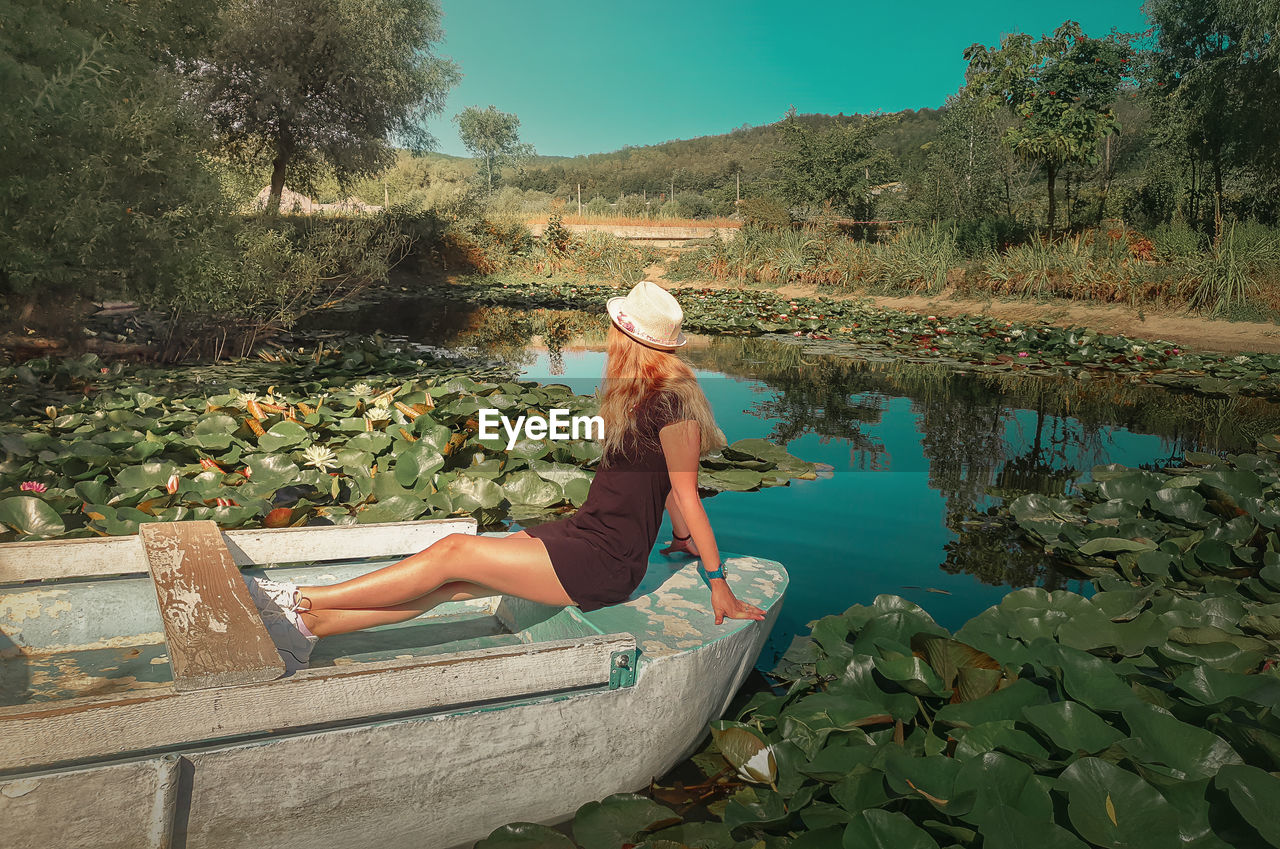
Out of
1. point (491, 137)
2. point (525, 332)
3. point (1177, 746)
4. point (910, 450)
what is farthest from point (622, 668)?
point (491, 137)

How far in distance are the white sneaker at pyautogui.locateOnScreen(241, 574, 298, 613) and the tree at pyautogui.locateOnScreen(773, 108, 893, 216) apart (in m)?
22.9

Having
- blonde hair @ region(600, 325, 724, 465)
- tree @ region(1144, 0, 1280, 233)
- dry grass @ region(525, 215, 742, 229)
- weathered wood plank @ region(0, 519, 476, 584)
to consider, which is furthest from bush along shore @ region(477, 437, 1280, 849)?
dry grass @ region(525, 215, 742, 229)

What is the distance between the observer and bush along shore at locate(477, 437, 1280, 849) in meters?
1.56

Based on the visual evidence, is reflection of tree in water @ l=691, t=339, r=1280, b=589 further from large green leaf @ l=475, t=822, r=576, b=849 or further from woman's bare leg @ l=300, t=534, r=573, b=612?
large green leaf @ l=475, t=822, r=576, b=849

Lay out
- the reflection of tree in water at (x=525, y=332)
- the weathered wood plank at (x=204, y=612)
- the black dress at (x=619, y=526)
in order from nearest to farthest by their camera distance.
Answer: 1. the weathered wood plank at (x=204, y=612)
2. the black dress at (x=619, y=526)
3. the reflection of tree in water at (x=525, y=332)

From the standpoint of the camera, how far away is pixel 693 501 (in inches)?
92.1

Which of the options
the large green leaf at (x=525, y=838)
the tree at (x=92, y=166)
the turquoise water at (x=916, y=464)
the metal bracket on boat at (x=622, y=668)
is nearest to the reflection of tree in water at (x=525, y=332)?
the turquoise water at (x=916, y=464)

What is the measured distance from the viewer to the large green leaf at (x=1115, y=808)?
152 centimetres

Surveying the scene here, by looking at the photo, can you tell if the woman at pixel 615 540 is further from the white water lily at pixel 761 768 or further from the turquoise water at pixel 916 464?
the turquoise water at pixel 916 464

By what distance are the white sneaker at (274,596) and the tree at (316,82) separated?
19.0 metres

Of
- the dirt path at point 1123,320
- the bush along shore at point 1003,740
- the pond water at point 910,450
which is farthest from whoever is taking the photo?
the dirt path at point 1123,320

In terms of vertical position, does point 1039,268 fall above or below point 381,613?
above

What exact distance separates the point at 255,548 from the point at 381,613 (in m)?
0.49

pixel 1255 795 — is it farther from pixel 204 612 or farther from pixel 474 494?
pixel 474 494
